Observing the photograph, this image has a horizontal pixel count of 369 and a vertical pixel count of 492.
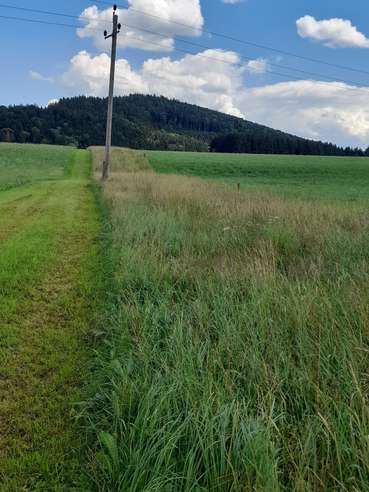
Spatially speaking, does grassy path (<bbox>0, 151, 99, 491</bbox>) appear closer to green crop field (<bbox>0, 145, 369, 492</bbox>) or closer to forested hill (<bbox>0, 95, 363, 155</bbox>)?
green crop field (<bbox>0, 145, 369, 492</bbox>)

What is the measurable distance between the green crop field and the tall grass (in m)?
0.02

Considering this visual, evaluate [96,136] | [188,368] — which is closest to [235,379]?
[188,368]

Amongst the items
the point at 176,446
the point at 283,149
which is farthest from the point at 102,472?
the point at 283,149

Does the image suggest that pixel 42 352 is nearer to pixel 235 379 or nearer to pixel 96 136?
pixel 235 379

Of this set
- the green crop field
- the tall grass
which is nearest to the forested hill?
the green crop field

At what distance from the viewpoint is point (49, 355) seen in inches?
148

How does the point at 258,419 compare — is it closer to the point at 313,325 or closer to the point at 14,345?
the point at 313,325

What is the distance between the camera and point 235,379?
2.89 m

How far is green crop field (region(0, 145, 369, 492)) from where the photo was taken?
2.11m

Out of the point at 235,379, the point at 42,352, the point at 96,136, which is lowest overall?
the point at 42,352

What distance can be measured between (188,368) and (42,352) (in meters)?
1.78

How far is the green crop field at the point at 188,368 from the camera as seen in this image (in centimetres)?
211

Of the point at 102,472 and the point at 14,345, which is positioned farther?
the point at 14,345

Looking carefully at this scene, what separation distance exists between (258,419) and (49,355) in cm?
238
